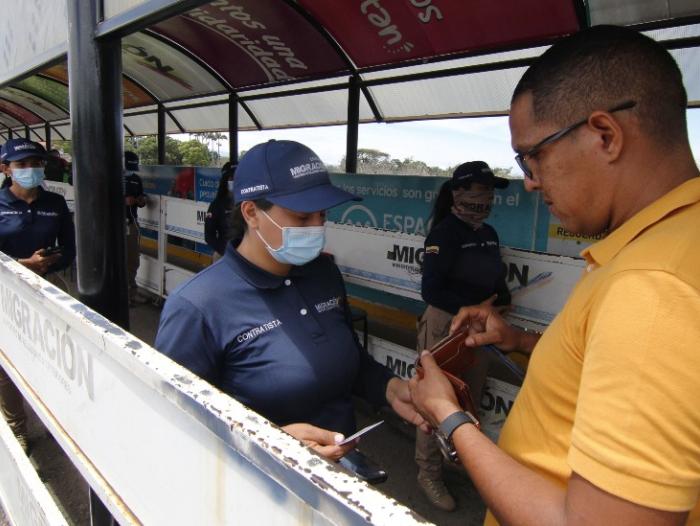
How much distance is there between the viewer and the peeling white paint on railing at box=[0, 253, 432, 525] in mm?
802

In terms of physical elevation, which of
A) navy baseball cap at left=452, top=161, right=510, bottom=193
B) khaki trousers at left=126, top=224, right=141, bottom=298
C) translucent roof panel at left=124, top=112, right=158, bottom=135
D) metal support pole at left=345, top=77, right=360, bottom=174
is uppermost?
translucent roof panel at left=124, top=112, right=158, bottom=135

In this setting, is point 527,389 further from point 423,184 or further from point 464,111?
point 464,111

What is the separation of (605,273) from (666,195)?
0.20m

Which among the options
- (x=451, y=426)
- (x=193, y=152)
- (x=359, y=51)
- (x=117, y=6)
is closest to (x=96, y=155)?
(x=117, y=6)

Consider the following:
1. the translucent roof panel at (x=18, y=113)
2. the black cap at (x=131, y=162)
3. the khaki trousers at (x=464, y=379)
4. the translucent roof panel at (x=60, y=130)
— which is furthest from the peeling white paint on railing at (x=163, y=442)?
the translucent roof panel at (x=18, y=113)

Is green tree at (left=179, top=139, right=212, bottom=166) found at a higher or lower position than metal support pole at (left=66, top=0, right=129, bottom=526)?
higher

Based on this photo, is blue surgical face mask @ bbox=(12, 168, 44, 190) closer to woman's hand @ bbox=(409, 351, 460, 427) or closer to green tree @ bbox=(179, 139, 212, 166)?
woman's hand @ bbox=(409, 351, 460, 427)

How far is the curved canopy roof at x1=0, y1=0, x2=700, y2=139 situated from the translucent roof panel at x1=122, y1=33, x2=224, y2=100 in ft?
0.08

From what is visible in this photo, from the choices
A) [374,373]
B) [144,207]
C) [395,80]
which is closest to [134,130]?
[144,207]

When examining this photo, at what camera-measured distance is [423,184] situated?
4250 millimetres

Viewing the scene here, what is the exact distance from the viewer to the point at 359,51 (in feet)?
16.2

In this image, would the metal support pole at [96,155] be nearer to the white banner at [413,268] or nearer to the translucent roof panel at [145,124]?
the white banner at [413,268]

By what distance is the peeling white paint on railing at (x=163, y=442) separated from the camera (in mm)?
802

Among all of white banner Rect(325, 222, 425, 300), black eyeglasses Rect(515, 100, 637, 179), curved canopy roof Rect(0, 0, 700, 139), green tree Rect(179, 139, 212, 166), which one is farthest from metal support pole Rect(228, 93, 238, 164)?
green tree Rect(179, 139, 212, 166)
